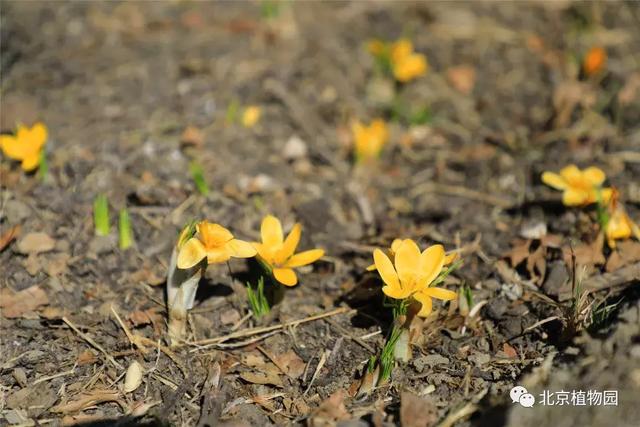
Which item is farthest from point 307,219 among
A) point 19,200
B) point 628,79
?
point 628,79

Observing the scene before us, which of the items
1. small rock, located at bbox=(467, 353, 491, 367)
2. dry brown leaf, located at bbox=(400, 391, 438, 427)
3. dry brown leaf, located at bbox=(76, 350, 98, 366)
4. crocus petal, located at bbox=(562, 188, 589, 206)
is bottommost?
small rock, located at bbox=(467, 353, 491, 367)

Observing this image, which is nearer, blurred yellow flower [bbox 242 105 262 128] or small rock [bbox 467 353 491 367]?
small rock [bbox 467 353 491 367]

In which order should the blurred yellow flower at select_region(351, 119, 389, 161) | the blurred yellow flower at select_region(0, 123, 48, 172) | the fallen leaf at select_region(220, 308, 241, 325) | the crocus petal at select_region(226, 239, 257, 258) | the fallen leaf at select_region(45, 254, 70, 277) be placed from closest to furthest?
the crocus petal at select_region(226, 239, 257, 258)
the fallen leaf at select_region(220, 308, 241, 325)
the fallen leaf at select_region(45, 254, 70, 277)
the blurred yellow flower at select_region(0, 123, 48, 172)
the blurred yellow flower at select_region(351, 119, 389, 161)

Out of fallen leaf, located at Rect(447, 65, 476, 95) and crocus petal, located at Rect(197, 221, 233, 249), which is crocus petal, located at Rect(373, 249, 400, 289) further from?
fallen leaf, located at Rect(447, 65, 476, 95)

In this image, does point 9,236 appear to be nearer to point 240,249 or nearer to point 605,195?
point 240,249

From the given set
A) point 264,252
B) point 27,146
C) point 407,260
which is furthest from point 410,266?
point 27,146

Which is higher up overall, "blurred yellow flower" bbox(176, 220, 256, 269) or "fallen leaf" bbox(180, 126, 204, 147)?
"blurred yellow flower" bbox(176, 220, 256, 269)

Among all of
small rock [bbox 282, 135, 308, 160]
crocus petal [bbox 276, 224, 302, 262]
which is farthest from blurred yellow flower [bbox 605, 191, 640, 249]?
small rock [bbox 282, 135, 308, 160]
